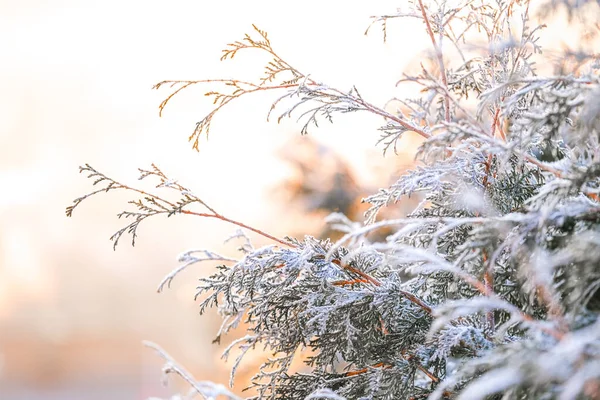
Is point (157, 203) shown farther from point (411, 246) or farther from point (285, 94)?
point (411, 246)

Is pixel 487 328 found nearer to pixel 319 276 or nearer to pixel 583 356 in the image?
pixel 319 276

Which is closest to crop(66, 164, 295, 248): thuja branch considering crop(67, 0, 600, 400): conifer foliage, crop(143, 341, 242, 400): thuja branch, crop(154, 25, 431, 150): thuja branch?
crop(67, 0, 600, 400): conifer foliage

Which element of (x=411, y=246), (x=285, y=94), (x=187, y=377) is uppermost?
(x=285, y=94)

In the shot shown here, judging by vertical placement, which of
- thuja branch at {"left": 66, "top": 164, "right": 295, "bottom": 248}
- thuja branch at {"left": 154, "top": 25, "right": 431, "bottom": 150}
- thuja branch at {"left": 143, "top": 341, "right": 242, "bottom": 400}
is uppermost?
thuja branch at {"left": 154, "top": 25, "right": 431, "bottom": 150}

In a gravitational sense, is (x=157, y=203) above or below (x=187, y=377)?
above

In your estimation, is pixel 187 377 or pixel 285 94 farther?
pixel 285 94

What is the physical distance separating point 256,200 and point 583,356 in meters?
7.57

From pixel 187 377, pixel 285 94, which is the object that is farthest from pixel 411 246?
pixel 187 377

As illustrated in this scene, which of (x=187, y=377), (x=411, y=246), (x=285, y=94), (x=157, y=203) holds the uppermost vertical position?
(x=285, y=94)

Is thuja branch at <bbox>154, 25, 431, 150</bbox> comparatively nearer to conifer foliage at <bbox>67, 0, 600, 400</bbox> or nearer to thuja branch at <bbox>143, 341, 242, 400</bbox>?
conifer foliage at <bbox>67, 0, 600, 400</bbox>

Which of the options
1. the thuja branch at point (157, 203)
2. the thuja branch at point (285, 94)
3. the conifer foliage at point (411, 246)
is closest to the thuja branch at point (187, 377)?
the conifer foliage at point (411, 246)

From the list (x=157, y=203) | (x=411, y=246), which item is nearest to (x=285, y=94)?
(x=157, y=203)

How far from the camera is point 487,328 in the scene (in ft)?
8.06

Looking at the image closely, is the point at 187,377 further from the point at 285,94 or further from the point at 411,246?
the point at 285,94
